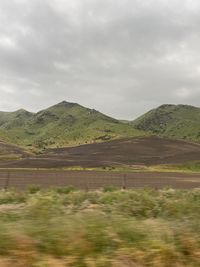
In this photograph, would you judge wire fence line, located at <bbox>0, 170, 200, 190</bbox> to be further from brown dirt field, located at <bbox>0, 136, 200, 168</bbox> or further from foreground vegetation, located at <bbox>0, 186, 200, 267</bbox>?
brown dirt field, located at <bbox>0, 136, 200, 168</bbox>

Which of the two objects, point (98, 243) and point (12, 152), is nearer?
point (98, 243)

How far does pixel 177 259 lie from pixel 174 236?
2.40 feet

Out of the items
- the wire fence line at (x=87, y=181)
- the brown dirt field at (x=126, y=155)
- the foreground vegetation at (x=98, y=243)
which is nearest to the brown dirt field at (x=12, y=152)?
the brown dirt field at (x=126, y=155)

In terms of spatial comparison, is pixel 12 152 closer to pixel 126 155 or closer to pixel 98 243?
pixel 126 155

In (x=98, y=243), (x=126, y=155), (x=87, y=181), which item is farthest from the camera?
(x=126, y=155)

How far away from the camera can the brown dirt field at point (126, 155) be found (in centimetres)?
8094

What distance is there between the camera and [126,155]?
97938 mm

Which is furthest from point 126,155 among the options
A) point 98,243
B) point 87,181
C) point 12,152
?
point 98,243

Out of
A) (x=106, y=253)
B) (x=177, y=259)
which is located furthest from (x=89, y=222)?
(x=177, y=259)

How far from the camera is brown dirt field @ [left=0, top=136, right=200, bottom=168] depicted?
80938 millimetres

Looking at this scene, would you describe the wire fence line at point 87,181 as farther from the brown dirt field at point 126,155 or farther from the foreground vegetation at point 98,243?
the brown dirt field at point 126,155

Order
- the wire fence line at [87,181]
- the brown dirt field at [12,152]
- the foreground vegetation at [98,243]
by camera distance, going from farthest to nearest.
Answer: the brown dirt field at [12,152] → the wire fence line at [87,181] → the foreground vegetation at [98,243]

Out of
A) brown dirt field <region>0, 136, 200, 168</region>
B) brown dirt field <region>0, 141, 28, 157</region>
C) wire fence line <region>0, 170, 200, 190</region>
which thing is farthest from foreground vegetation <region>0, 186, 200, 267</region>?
brown dirt field <region>0, 141, 28, 157</region>

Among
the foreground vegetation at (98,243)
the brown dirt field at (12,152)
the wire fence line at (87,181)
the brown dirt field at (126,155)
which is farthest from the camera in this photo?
the brown dirt field at (12,152)
